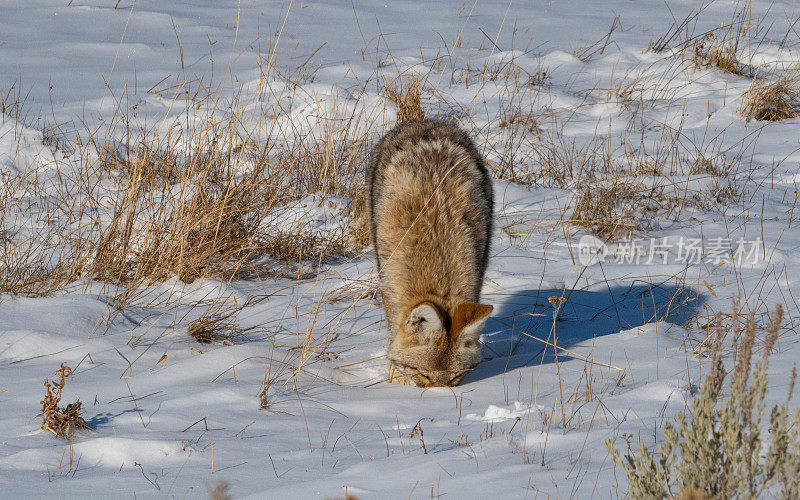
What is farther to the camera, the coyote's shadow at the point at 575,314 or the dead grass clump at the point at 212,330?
the coyote's shadow at the point at 575,314

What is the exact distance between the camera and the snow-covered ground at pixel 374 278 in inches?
137

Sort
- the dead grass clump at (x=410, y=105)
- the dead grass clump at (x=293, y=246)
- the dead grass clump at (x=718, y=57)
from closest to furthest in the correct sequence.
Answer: the dead grass clump at (x=293, y=246) → the dead grass clump at (x=410, y=105) → the dead grass clump at (x=718, y=57)

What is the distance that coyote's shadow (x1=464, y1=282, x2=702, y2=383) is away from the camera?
18.9ft

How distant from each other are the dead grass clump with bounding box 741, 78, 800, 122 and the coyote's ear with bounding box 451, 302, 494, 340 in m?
7.11

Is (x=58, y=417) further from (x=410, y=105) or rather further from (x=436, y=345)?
(x=410, y=105)

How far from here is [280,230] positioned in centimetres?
689

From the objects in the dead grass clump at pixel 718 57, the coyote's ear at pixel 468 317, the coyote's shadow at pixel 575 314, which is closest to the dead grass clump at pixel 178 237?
the coyote's shadow at pixel 575 314

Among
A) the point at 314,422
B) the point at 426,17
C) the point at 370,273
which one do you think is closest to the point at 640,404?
the point at 314,422

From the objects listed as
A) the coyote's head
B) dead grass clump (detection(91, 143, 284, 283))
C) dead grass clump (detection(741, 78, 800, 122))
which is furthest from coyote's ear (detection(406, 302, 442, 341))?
dead grass clump (detection(741, 78, 800, 122))

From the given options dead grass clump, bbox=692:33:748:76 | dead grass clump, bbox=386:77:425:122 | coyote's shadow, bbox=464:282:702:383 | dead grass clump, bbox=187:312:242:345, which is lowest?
coyote's shadow, bbox=464:282:702:383

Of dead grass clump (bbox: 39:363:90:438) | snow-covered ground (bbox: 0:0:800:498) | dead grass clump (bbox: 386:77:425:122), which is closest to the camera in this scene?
snow-covered ground (bbox: 0:0:800:498)

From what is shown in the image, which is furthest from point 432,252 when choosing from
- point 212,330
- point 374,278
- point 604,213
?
point 604,213

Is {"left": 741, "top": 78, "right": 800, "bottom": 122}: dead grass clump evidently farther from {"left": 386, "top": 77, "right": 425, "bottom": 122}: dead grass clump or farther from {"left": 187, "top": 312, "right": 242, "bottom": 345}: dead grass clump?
{"left": 187, "top": 312, "right": 242, "bottom": 345}: dead grass clump

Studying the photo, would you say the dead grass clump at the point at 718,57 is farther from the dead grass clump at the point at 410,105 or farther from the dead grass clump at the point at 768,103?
the dead grass clump at the point at 410,105
